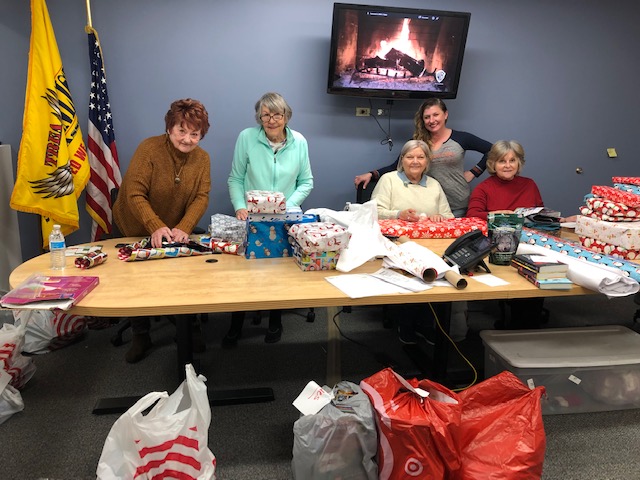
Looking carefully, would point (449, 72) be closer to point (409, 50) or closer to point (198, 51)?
point (409, 50)

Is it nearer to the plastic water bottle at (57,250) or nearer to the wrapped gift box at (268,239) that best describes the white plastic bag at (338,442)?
the wrapped gift box at (268,239)

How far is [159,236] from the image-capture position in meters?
2.08

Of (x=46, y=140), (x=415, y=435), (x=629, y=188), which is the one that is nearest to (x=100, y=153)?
(x=46, y=140)

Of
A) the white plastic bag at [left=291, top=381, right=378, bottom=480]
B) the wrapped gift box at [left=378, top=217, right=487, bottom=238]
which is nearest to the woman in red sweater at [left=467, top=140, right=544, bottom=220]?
the wrapped gift box at [left=378, top=217, right=487, bottom=238]

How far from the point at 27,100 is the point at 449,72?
2925mm

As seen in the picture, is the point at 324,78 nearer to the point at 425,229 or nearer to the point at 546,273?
the point at 425,229

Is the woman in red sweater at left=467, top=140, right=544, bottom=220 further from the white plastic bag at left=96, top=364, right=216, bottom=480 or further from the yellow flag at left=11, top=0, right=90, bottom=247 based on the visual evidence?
the yellow flag at left=11, top=0, right=90, bottom=247

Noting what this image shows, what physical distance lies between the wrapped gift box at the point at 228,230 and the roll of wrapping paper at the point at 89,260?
1.67ft

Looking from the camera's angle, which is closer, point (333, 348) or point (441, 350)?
point (441, 350)

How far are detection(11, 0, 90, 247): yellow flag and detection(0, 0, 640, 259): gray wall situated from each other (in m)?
0.23

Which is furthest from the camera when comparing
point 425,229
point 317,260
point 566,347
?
point 425,229

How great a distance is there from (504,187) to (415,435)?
1.91 metres

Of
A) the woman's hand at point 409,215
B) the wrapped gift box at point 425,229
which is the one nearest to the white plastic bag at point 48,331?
the wrapped gift box at point 425,229

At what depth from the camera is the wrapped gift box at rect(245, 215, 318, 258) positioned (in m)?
1.96
